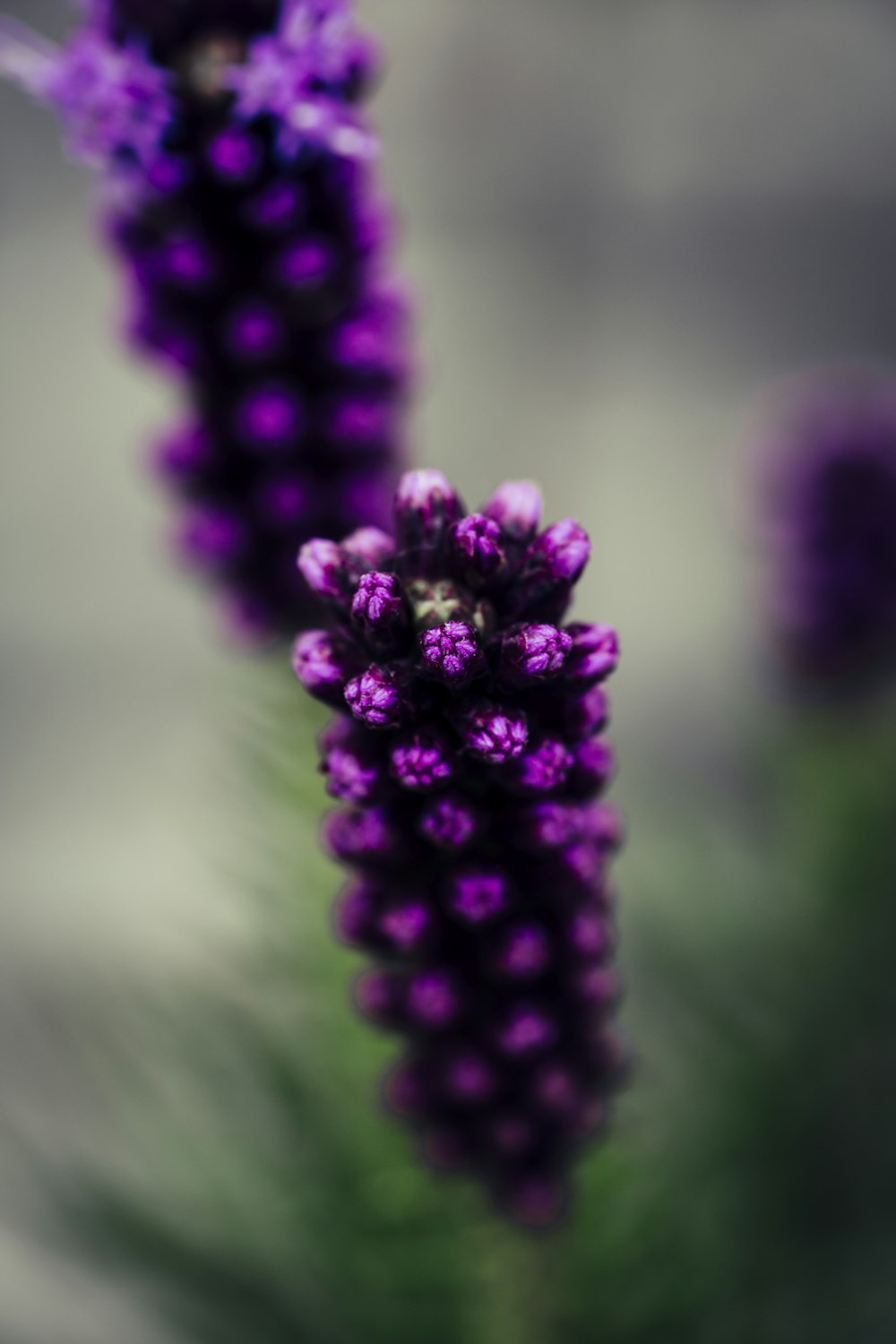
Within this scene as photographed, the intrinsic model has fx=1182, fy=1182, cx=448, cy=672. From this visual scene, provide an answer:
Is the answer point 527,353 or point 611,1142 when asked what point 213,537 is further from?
point 527,353

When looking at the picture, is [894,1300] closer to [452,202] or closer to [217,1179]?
[217,1179]

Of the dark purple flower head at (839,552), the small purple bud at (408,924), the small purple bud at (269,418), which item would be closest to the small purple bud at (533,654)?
the small purple bud at (408,924)

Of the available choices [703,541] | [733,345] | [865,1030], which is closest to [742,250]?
[733,345]

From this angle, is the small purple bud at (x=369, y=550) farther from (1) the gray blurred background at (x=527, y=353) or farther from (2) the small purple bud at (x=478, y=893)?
(1) the gray blurred background at (x=527, y=353)

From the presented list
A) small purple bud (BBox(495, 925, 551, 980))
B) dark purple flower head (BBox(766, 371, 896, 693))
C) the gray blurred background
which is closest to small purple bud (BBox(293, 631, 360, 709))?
small purple bud (BBox(495, 925, 551, 980))

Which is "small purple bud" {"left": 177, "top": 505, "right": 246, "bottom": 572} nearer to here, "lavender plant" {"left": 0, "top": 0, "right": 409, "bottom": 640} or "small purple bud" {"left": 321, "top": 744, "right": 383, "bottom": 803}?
"lavender plant" {"left": 0, "top": 0, "right": 409, "bottom": 640}

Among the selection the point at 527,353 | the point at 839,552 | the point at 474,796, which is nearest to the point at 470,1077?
the point at 474,796
